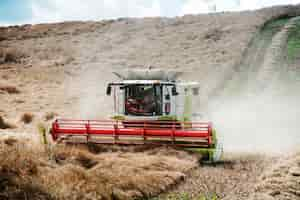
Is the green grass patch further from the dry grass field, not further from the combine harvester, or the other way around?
the combine harvester

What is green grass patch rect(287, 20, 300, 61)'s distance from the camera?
40.2 metres

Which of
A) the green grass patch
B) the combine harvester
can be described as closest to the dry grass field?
the green grass patch

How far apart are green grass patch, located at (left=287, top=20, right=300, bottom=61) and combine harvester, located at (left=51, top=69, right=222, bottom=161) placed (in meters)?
24.8

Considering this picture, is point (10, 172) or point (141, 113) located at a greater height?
point (141, 113)

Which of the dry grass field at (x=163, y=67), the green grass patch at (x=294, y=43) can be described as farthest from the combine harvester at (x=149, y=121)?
the green grass patch at (x=294, y=43)

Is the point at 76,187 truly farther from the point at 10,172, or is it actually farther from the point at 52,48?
the point at 52,48

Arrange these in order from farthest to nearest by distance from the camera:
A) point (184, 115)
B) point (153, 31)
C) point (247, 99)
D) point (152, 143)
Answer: point (153, 31) → point (247, 99) → point (184, 115) → point (152, 143)

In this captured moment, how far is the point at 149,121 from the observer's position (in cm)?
1555

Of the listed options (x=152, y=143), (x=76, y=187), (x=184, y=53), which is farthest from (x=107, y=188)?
(x=184, y=53)

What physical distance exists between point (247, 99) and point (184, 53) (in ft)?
51.7

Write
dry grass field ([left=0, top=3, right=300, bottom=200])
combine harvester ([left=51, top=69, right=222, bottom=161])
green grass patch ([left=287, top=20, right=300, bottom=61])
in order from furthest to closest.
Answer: green grass patch ([left=287, top=20, right=300, bottom=61])
combine harvester ([left=51, top=69, right=222, bottom=161])
dry grass field ([left=0, top=3, right=300, bottom=200])

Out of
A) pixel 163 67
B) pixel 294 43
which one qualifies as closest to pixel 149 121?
pixel 163 67

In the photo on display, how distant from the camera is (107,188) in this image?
941 centimetres

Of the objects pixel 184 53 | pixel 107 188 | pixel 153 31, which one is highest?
pixel 153 31
